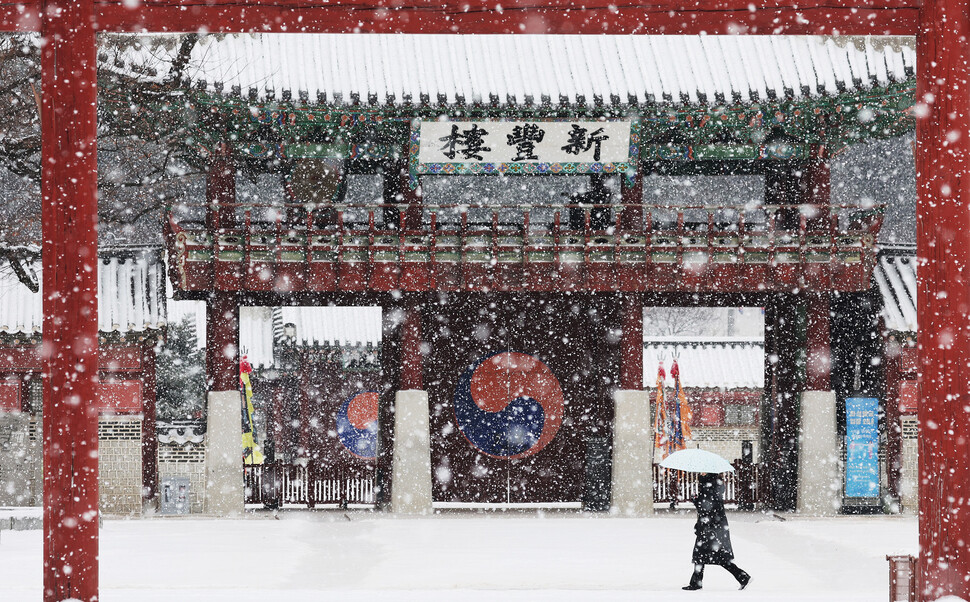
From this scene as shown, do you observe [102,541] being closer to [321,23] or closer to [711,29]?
[321,23]

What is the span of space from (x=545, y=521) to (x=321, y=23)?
10903mm

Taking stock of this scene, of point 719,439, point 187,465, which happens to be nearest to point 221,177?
point 187,465

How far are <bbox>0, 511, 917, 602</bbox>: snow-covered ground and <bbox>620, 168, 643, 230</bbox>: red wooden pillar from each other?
4.88 m

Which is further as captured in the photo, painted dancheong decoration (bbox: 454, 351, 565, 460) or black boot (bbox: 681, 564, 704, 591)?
painted dancheong decoration (bbox: 454, 351, 565, 460)

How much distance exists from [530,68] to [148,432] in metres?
9.07

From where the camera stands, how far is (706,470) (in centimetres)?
967

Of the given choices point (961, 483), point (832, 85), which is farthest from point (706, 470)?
point (832, 85)

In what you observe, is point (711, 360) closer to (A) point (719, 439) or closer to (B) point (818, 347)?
(A) point (719, 439)

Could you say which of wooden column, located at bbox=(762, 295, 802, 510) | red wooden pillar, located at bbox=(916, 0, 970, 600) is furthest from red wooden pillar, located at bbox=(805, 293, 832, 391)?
red wooden pillar, located at bbox=(916, 0, 970, 600)

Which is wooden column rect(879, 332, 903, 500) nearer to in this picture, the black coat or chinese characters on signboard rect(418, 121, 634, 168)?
chinese characters on signboard rect(418, 121, 634, 168)

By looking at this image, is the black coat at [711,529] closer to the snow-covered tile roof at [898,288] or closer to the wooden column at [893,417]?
the snow-covered tile roof at [898,288]

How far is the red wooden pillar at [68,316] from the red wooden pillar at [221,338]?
1086cm

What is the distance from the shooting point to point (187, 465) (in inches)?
682

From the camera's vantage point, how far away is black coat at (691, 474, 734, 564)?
9703 millimetres
